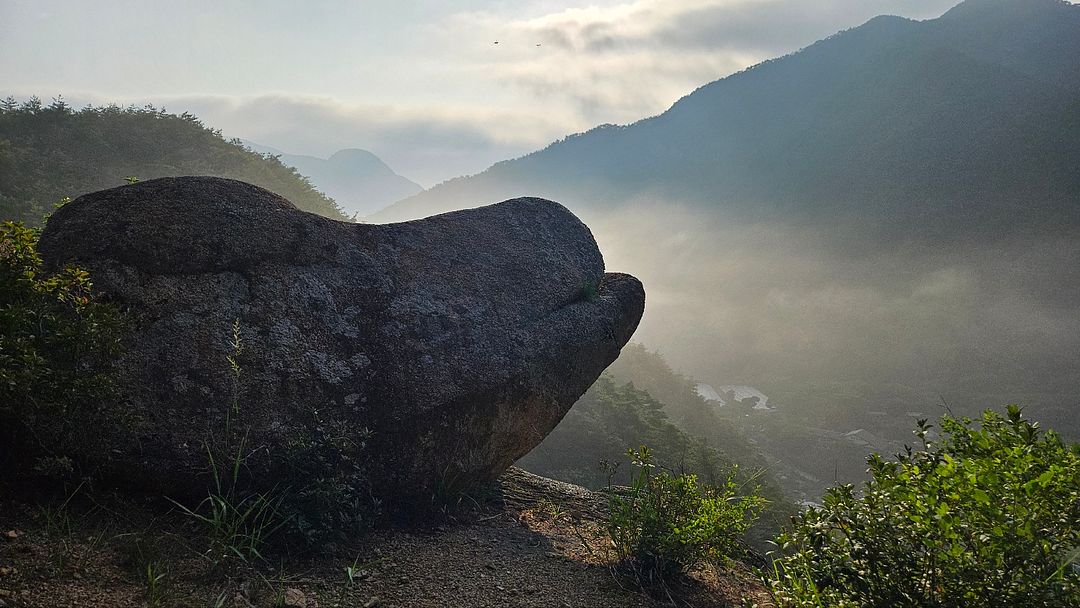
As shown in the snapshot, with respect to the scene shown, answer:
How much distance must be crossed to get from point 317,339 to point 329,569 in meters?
2.21

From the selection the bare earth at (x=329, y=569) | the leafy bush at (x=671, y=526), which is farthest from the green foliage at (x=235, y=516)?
the leafy bush at (x=671, y=526)

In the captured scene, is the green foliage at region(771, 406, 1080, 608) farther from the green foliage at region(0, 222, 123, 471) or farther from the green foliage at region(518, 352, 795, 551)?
the green foliage at region(518, 352, 795, 551)

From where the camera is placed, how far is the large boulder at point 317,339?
509 cm

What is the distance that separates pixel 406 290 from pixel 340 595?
342 centimetres

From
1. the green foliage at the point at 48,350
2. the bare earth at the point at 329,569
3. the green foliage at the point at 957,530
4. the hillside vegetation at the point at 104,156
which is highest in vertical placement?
the hillside vegetation at the point at 104,156

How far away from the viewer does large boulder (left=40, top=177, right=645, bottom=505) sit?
509 cm

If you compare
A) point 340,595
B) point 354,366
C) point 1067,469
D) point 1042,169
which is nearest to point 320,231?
point 354,366

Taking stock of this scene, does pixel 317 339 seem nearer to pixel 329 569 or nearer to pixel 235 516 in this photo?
pixel 235 516

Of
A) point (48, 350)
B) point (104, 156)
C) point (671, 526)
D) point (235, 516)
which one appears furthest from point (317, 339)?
point (104, 156)

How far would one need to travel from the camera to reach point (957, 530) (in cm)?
346

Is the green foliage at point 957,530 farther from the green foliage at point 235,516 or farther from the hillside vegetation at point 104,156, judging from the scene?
the hillside vegetation at point 104,156

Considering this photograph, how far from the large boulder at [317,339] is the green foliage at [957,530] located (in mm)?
3622

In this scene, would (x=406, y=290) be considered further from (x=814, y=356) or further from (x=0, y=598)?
(x=814, y=356)

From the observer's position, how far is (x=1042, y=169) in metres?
167
